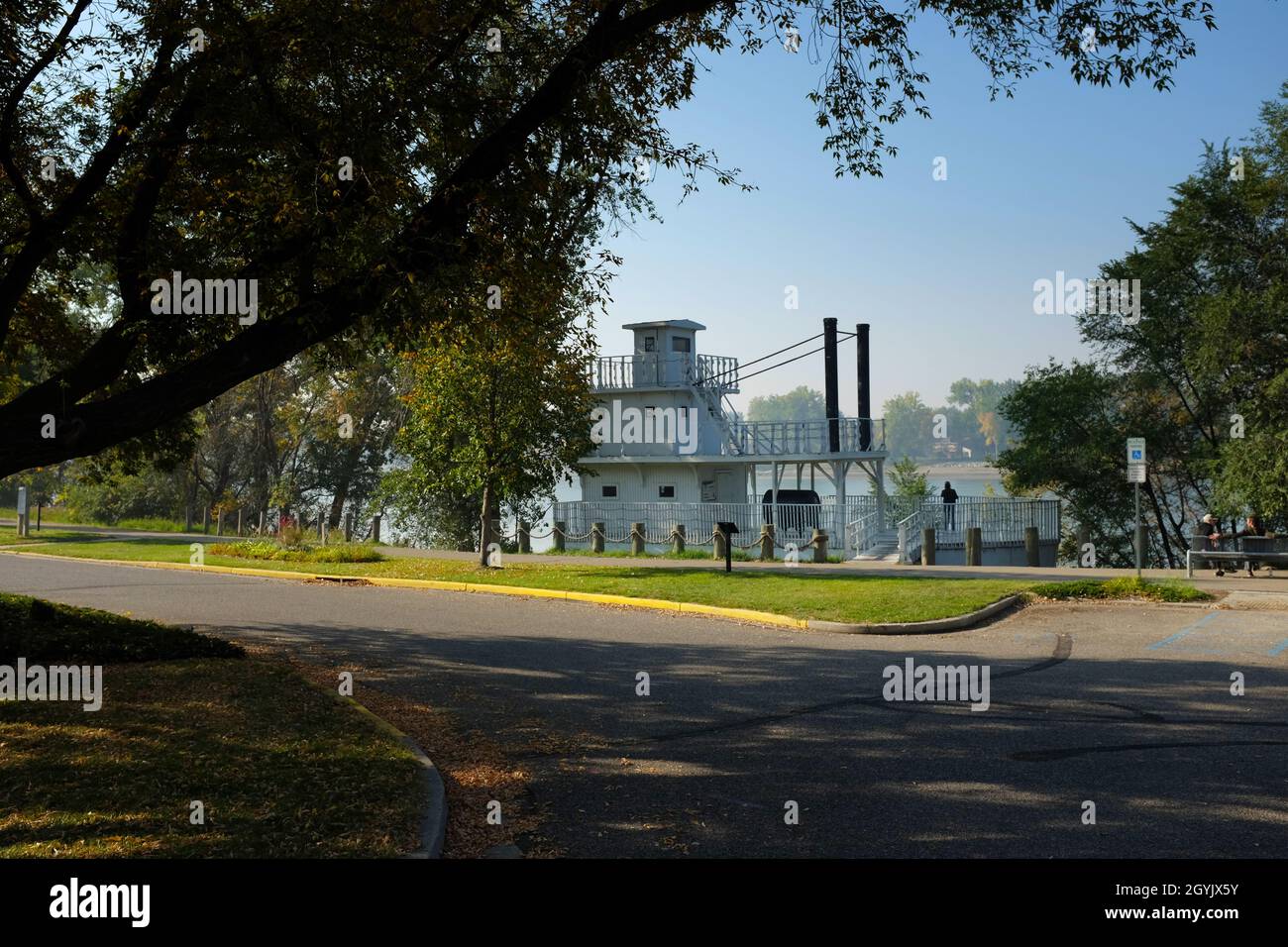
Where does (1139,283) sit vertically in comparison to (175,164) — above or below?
above

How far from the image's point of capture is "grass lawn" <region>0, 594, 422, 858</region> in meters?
5.76

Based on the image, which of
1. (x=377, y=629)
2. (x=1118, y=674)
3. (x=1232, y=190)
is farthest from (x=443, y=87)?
(x=1232, y=190)

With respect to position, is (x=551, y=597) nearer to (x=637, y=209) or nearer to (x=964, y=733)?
(x=637, y=209)

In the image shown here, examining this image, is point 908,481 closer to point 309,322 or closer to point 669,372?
point 669,372

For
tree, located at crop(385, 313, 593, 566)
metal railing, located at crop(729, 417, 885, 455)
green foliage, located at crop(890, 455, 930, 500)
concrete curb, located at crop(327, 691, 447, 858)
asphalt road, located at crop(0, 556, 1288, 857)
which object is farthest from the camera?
green foliage, located at crop(890, 455, 930, 500)

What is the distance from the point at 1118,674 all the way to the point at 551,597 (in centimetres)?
1011

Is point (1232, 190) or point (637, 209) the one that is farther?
point (1232, 190)

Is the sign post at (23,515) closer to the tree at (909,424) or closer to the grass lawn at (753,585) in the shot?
the grass lawn at (753,585)

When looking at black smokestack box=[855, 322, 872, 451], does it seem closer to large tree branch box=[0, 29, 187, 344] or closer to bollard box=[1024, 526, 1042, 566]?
bollard box=[1024, 526, 1042, 566]

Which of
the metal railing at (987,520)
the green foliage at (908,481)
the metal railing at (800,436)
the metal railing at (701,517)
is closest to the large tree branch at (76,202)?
the metal railing at (701,517)

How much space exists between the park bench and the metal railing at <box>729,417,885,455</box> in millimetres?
11836

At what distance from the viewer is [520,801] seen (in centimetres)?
679

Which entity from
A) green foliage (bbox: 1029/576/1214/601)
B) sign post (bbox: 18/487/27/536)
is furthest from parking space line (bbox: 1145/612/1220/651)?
sign post (bbox: 18/487/27/536)

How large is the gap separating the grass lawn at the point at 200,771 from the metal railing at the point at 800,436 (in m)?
25.7
